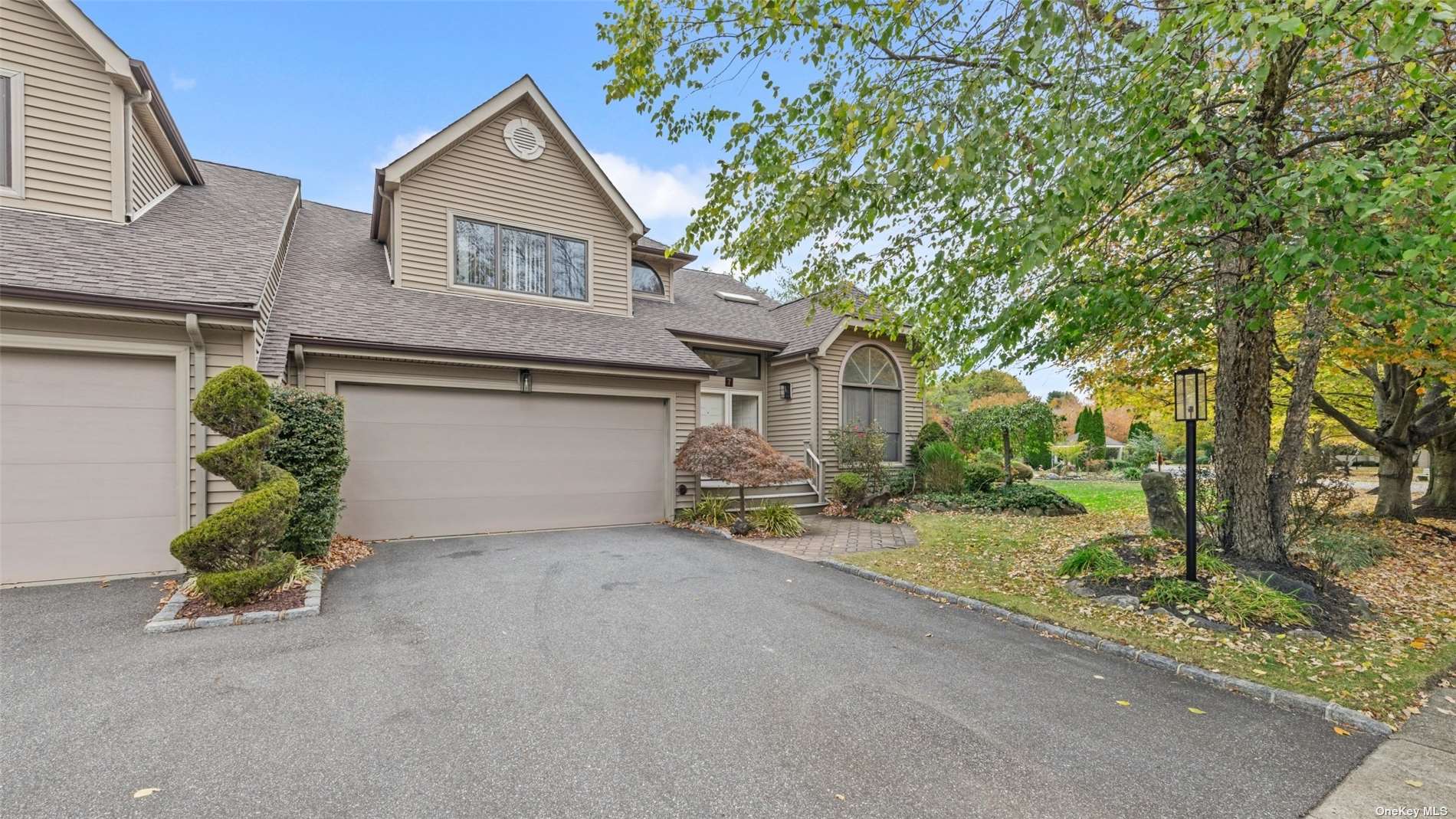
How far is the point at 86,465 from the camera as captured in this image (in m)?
5.77

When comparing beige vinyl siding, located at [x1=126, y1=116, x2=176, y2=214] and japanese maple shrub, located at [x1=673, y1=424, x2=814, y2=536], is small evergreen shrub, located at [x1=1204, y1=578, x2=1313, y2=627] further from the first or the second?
beige vinyl siding, located at [x1=126, y1=116, x2=176, y2=214]

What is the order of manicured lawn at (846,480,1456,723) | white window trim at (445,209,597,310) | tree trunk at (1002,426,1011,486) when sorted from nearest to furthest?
manicured lawn at (846,480,1456,723)
white window trim at (445,209,597,310)
tree trunk at (1002,426,1011,486)

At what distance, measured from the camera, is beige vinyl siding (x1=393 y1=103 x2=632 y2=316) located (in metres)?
9.64

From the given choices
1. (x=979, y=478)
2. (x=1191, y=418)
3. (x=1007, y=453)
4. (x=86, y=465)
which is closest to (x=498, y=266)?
(x=86, y=465)

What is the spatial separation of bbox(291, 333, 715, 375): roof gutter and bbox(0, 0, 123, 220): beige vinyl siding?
102 inches

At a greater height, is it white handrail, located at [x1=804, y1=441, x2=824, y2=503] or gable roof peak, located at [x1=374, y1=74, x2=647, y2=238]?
gable roof peak, located at [x1=374, y1=74, x2=647, y2=238]

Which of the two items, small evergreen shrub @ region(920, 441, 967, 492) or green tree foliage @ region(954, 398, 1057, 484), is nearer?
small evergreen shrub @ region(920, 441, 967, 492)

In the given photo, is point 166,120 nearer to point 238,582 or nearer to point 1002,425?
point 238,582

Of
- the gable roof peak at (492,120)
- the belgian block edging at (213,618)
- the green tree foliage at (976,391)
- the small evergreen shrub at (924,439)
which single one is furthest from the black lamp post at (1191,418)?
the green tree foliage at (976,391)

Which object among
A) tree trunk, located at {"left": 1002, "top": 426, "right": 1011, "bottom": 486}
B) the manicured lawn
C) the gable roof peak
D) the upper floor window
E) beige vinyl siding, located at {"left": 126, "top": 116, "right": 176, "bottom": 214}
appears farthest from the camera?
tree trunk, located at {"left": 1002, "top": 426, "right": 1011, "bottom": 486}

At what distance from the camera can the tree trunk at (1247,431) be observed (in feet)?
19.5

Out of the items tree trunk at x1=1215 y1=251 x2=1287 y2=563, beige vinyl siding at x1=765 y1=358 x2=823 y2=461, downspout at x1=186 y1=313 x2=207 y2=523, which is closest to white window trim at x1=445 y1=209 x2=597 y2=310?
downspout at x1=186 y1=313 x2=207 y2=523

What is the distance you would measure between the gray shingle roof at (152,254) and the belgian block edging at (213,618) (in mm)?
2910

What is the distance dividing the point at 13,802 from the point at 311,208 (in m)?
12.5
